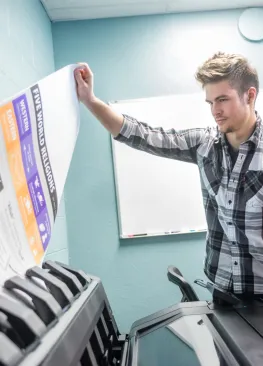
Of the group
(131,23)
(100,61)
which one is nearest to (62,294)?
(100,61)

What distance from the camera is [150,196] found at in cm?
211

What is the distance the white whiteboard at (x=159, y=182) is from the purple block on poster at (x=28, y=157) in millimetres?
1622

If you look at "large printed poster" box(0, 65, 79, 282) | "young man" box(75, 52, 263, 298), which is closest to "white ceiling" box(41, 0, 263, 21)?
"young man" box(75, 52, 263, 298)

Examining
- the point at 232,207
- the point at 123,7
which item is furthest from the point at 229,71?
the point at 123,7

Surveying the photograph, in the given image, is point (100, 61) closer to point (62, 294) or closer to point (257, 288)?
point (257, 288)

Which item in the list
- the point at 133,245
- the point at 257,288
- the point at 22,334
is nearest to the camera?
the point at 22,334

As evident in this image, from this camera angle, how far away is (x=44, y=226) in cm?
51

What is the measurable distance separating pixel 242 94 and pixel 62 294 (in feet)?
3.54

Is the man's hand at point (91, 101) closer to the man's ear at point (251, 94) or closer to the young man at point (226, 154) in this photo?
the young man at point (226, 154)

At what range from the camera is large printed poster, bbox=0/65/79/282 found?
15.6 inches

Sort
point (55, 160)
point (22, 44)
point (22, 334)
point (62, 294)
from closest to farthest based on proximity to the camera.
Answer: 1. point (22, 334)
2. point (62, 294)
3. point (55, 160)
4. point (22, 44)

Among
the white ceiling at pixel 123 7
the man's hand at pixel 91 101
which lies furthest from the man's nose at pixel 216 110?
the white ceiling at pixel 123 7

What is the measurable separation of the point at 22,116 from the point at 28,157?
6 cm

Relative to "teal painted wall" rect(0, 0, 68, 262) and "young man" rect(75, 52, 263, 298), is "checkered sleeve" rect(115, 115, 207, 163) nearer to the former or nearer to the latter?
"young man" rect(75, 52, 263, 298)
